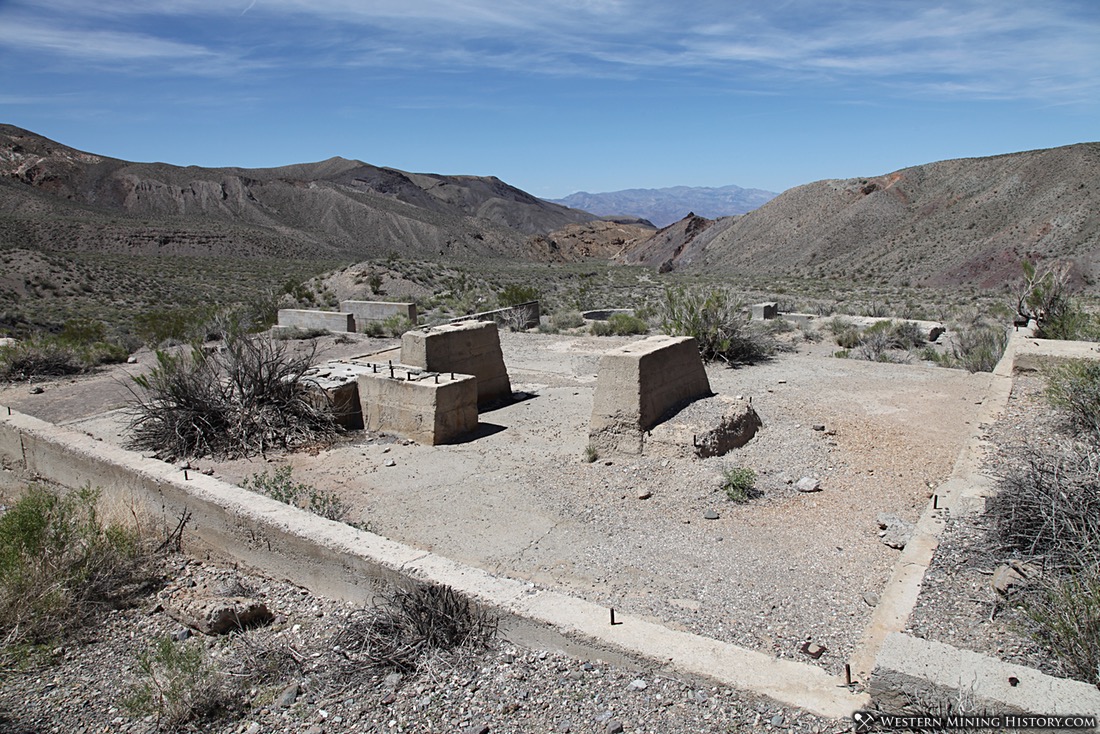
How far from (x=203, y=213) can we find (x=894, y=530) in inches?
3494

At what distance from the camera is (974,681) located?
310 cm

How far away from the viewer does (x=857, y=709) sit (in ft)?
10.9

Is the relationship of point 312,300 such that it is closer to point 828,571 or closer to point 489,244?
point 828,571

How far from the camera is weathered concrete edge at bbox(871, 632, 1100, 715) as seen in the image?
2.96 metres

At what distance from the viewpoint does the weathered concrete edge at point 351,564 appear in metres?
3.70

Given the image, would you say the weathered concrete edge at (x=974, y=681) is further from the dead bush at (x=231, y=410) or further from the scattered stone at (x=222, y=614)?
the dead bush at (x=231, y=410)

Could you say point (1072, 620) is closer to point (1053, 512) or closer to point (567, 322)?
point (1053, 512)

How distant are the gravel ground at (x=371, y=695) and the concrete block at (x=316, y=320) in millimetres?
16105

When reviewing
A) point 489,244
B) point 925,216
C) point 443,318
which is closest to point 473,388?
point 443,318

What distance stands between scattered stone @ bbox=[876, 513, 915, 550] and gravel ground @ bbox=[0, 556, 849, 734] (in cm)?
309

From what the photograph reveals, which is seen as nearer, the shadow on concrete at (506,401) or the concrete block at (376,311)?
the shadow on concrete at (506,401)

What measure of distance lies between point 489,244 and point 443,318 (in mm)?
67606

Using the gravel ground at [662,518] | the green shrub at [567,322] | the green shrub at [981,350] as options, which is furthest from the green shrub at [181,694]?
the green shrub at [567,322]

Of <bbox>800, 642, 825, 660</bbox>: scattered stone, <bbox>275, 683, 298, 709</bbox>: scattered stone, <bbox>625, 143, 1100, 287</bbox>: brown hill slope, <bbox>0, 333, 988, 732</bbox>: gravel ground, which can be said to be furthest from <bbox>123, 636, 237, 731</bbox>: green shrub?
<bbox>625, 143, 1100, 287</bbox>: brown hill slope
